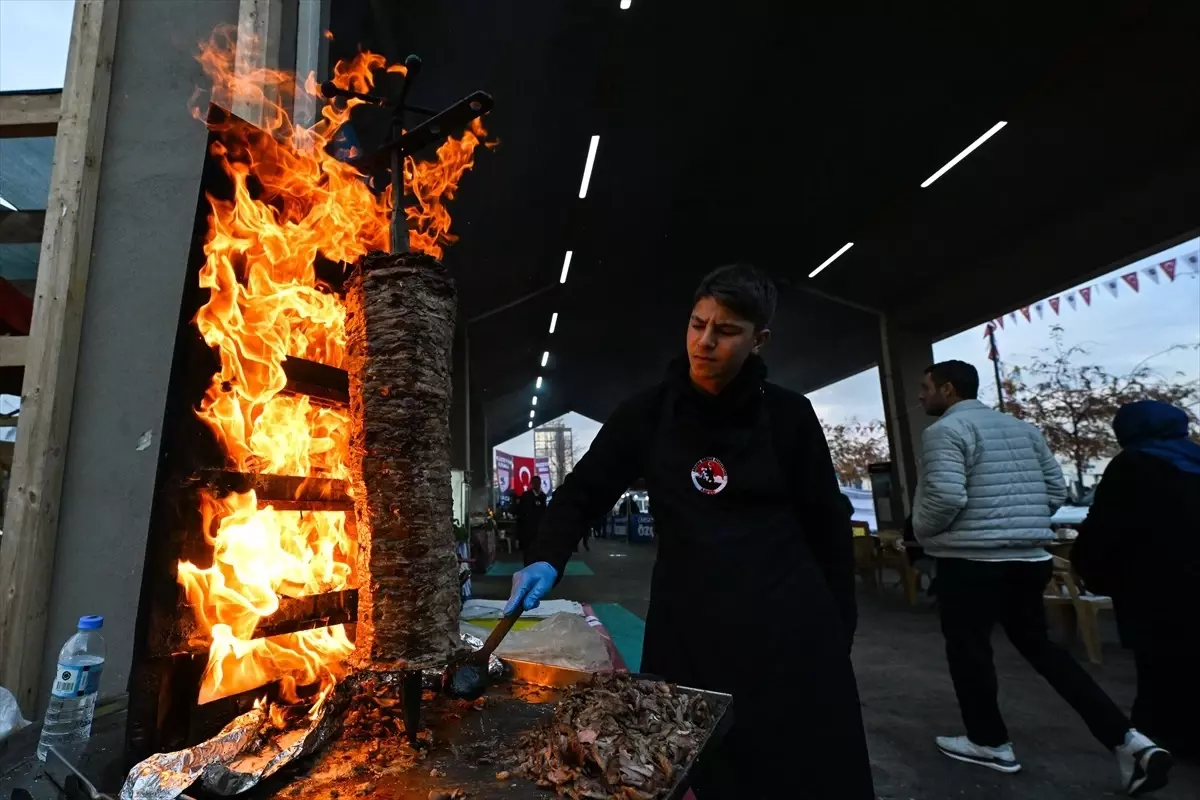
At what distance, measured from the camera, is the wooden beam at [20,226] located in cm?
382

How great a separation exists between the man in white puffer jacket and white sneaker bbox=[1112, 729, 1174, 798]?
20 millimetres

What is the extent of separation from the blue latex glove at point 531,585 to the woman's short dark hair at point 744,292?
1.13m

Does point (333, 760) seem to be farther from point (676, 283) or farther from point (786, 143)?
point (676, 283)

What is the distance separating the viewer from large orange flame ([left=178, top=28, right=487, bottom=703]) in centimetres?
218

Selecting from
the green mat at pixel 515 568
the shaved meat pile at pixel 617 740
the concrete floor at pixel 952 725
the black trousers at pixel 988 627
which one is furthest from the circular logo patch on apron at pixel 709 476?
the green mat at pixel 515 568

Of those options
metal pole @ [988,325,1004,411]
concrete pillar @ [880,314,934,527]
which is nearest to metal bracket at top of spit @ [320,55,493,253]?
concrete pillar @ [880,314,934,527]

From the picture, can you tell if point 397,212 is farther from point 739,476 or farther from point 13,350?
point 13,350

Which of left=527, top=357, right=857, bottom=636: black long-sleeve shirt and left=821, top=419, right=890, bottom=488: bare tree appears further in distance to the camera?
left=821, top=419, right=890, bottom=488: bare tree

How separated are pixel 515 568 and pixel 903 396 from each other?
1036 centimetres

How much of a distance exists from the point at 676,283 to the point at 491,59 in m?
8.21

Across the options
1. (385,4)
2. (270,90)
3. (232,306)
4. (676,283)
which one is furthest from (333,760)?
(676,283)

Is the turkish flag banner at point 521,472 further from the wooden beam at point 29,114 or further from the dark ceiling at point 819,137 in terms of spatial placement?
the wooden beam at point 29,114

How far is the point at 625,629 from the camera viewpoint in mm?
6781

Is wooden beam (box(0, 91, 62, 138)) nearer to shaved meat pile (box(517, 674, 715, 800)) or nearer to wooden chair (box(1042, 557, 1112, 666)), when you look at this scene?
shaved meat pile (box(517, 674, 715, 800))
